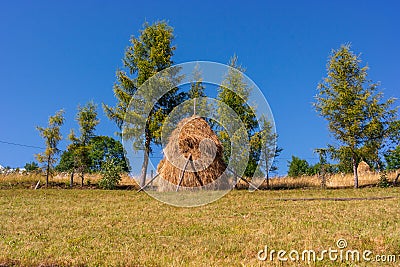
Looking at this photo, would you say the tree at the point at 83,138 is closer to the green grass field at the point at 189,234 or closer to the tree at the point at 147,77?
the tree at the point at 147,77

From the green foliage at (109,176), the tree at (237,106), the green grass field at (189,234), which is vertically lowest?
the green grass field at (189,234)

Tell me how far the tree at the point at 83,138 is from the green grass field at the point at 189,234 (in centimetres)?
1698

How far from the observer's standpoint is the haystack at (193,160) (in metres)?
22.0

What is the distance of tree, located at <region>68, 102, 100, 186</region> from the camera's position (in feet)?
97.3

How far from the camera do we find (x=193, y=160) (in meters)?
22.3

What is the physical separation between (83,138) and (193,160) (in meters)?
12.1

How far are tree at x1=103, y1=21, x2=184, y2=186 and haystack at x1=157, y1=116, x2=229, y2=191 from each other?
3600 mm

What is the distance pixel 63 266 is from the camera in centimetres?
620

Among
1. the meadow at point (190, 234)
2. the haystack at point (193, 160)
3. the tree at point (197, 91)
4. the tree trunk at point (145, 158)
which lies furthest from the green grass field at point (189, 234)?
the tree trunk at point (145, 158)

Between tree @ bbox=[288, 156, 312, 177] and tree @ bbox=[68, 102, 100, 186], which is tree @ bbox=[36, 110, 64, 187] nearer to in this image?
tree @ bbox=[68, 102, 100, 186]

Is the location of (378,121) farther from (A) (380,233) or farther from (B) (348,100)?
(A) (380,233)

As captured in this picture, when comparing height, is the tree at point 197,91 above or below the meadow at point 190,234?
above

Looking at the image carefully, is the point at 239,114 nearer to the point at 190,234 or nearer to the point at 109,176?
the point at 109,176

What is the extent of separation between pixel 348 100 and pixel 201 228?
18654 millimetres
